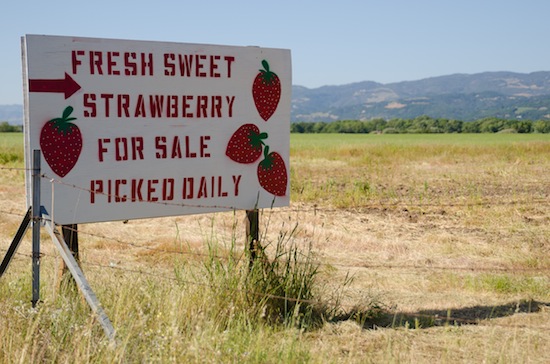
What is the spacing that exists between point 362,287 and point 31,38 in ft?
14.4


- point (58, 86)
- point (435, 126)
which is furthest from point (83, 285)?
point (435, 126)

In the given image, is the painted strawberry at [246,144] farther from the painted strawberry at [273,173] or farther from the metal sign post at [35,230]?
the metal sign post at [35,230]

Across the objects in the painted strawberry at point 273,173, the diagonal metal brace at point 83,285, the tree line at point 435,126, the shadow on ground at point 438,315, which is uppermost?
the tree line at point 435,126

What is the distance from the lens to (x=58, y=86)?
18.1 feet

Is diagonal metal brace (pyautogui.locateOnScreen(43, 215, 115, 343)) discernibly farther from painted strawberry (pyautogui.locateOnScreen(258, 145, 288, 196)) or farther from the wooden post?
painted strawberry (pyautogui.locateOnScreen(258, 145, 288, 196))

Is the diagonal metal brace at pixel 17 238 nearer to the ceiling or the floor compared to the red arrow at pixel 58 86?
nearer to the floor

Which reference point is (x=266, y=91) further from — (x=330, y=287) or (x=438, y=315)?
(x=438, y=315)

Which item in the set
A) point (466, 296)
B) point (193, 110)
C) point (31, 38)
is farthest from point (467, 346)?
point (31, 38)

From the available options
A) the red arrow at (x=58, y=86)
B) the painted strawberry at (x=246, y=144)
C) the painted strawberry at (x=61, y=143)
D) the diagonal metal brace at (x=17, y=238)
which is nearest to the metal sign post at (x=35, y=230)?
the diagonal metal brace at (x=17, y=238)

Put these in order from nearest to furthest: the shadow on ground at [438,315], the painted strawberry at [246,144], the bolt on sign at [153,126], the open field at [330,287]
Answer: the open field at [330,287] < the bolt on sign at [153,126] < the shadow on ground at [438,315] < the painted strawberry at [246,144]

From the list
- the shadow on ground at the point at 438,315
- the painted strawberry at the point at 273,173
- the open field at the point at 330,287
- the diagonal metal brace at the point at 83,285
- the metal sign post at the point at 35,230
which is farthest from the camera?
the painted strawberry at the point at 273,173

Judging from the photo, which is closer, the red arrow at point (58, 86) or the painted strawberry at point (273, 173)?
the red arrow at point (58, 86)

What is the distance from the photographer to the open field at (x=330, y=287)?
452 centimetres

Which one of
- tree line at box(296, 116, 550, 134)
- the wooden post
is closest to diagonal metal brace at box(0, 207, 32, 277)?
the wooden post
